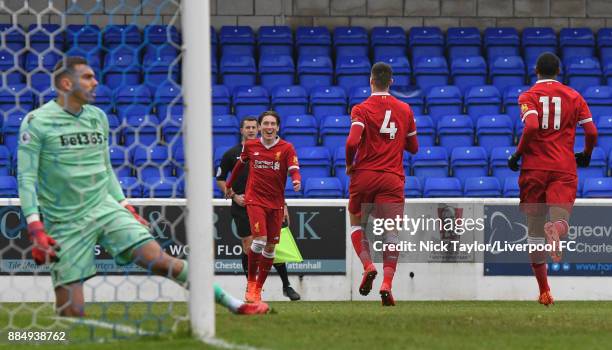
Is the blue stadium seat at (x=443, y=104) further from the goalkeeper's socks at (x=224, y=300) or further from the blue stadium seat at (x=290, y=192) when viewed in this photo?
the goalkeeper's socks at (x=224, y=300)

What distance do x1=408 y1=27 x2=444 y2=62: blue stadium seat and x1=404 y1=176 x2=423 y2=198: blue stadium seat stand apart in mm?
4207

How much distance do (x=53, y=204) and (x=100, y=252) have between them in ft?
21.0

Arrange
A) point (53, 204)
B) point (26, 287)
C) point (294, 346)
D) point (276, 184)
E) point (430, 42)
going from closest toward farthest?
point (294, 346) < point (53, 204) < point (276, 184) < point (26, 287) < point (430, 42)

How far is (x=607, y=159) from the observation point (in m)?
16.6

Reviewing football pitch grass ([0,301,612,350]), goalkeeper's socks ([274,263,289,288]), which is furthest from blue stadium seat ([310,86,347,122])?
football pitch grass ([0,301,612,350])

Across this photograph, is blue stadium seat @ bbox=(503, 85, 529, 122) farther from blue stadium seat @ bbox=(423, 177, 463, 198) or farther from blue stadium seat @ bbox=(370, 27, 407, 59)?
blue stadium seat @ bbox=(423, 177, 463, 198)

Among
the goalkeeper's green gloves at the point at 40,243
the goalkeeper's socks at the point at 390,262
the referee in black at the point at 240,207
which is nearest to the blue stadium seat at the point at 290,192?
the referee in black at the point at 240,207

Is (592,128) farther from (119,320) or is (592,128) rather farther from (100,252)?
(100,252)

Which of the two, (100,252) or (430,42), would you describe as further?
(430,42)

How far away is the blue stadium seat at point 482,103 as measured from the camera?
695 inches

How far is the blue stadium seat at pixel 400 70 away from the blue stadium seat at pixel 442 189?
305cm

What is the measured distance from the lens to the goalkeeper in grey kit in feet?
23.4

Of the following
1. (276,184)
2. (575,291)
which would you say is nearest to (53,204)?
(276,184)

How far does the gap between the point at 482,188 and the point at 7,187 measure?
6.38 meters
